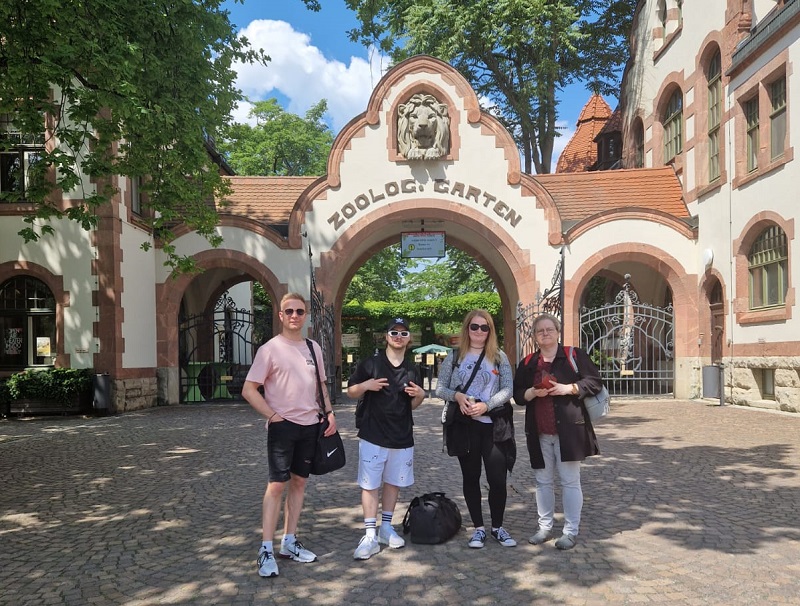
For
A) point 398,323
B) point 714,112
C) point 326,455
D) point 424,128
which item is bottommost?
point 326,455

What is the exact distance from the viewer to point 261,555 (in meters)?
4.40

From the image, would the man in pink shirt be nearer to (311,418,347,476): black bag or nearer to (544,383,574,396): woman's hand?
(311,418,347,476): black bag

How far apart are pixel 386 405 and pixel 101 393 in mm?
10955

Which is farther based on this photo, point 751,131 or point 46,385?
point 751,131

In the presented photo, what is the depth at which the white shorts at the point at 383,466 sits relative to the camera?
480 centimetres

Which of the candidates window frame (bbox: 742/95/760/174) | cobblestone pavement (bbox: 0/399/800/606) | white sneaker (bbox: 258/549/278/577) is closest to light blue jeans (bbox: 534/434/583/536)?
cobblestone pavement (bbox: 0/399/800/606)

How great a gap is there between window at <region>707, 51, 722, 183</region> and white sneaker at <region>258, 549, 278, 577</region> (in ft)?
49.8

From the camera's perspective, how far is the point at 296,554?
4.62 metres

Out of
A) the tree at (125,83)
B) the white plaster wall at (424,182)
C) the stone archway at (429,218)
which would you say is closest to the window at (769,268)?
the stone archway at (429,218)

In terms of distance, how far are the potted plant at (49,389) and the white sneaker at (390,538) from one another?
10.8 m

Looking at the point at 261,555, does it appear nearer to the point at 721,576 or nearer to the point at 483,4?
the point at 721,576

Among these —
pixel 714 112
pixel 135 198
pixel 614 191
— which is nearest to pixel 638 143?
pixel 614 191

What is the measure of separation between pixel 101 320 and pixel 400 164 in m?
7.77

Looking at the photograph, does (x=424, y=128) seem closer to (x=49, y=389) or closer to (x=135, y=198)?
(x=135, y=198)
